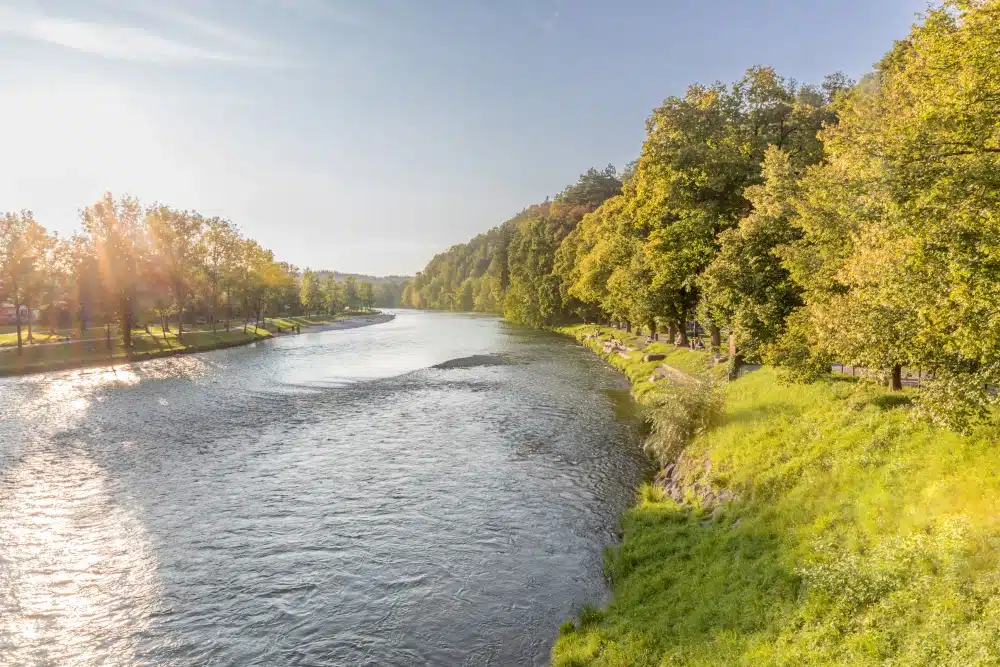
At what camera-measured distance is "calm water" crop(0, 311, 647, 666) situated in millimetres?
14414

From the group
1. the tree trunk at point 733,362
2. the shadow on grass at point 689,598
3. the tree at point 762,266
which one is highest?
the tree at point 762,266

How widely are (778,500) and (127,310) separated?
255ft

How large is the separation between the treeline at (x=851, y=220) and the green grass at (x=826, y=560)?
1.99 meters

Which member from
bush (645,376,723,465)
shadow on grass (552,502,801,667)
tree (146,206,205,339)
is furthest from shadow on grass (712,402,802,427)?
tree (146,206,205,339)

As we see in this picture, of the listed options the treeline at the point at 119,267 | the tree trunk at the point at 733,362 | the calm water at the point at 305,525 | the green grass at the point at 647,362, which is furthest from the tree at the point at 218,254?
the tree trunk at the point at 733,362

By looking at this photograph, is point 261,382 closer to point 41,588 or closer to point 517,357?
point 517,357

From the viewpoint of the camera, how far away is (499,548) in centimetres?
1869

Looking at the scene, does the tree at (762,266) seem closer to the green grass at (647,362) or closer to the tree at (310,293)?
the green grass at (647,362)

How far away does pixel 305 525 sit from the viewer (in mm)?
20766

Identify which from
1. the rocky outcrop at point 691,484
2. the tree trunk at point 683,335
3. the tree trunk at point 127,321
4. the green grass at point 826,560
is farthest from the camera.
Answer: the tree trunk at point 127,321

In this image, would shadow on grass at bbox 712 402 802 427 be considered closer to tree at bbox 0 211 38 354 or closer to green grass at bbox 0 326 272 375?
green grass at bbox 0 326 272 375

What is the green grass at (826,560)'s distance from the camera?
396 inches

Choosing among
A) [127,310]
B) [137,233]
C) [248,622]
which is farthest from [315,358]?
[248,622]

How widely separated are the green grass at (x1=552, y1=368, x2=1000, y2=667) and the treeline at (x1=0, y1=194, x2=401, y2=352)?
7404cm
